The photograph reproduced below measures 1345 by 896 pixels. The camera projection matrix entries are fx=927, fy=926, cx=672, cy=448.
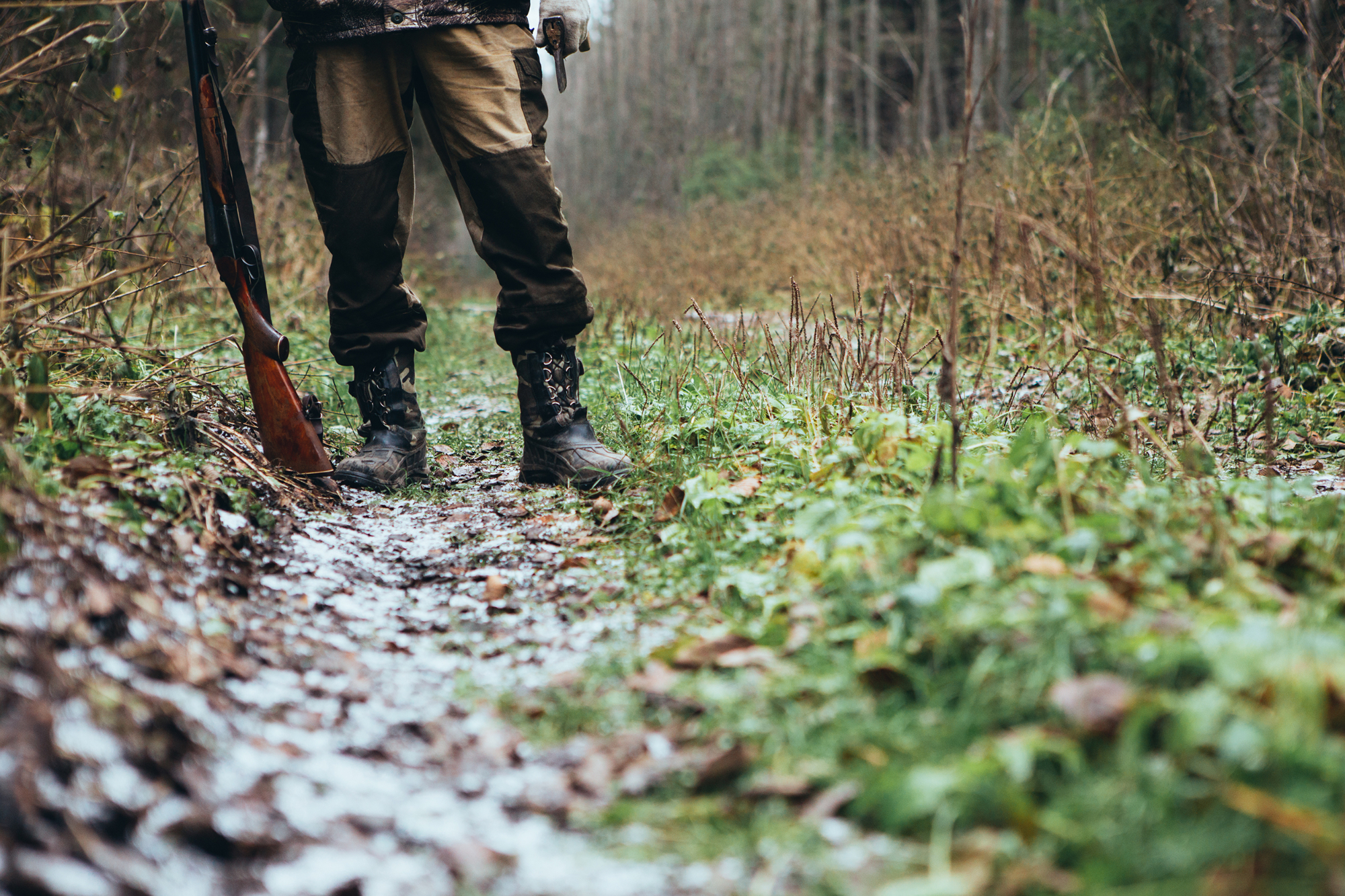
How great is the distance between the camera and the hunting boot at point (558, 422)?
121 inches

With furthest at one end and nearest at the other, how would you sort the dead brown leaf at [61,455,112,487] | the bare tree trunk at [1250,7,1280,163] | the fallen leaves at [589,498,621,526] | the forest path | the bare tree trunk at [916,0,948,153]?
1. the bare tree trunk at [916,0,948,153]
2. the bare tree trunk at [1250,7,1280,163]
3. the fallen leaves at [589,498,621,526]
4. the dead brown leaf at [61,455,112,487]
5. the forest path

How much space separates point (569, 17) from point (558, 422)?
1.35 metres

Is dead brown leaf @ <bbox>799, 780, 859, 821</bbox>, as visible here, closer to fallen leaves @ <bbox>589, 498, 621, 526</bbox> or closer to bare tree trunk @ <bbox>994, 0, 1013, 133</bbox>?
fallen leaves @ <bbox>589, 498, 621, 526</bbox>

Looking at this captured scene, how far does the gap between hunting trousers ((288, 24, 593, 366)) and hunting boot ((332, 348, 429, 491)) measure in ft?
0.72

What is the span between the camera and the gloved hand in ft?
10.1

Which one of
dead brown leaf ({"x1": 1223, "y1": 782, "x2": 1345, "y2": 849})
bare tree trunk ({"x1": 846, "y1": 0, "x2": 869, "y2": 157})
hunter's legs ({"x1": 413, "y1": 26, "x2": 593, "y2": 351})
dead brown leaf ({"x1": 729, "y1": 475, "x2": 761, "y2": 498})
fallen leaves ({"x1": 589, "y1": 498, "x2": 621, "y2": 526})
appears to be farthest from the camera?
bare tree trunk ({"x1": 846, "y1": 0, "x2": 869, "y2": 157})

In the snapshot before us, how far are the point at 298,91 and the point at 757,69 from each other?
82.8ft

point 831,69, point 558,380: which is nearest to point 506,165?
point 558,380

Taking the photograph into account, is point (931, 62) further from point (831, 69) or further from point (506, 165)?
point (506, 165)

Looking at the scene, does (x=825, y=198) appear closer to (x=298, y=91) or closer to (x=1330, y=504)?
(x=298, y=91)

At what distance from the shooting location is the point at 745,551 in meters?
2.17

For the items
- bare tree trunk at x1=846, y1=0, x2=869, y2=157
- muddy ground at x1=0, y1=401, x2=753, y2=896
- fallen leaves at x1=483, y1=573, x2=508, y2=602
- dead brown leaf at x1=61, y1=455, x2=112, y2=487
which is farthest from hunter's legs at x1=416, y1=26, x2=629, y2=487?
bare tree trunk at x1=846, y1=0, x2=869, y2=157

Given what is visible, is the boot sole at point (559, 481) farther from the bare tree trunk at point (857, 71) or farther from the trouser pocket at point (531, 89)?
the bare tree trunk at point (857, 71)

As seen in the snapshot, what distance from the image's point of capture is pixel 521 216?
118 inches
